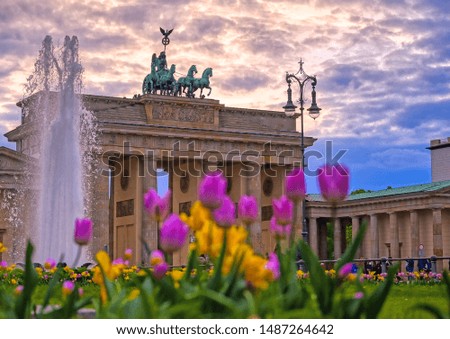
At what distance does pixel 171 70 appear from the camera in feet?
207

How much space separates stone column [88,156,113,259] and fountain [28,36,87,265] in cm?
1703

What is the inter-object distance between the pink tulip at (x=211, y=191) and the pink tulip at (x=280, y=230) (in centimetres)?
78

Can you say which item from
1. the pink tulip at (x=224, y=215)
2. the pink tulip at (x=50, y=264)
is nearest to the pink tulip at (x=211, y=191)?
the pink tulip at (x=224, y=215)

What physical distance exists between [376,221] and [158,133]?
842 inches

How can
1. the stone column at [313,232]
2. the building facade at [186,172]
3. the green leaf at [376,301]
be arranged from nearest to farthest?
the green leaf at [376,301], the building facade at [186,172], the stone column at [313,232]

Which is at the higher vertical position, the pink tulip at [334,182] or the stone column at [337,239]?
the stone column at [337,239]

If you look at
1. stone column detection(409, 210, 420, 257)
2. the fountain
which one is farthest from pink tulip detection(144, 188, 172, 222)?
stone column detection(409, 210, 420, 257)

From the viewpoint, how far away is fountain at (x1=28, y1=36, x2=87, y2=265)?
36.3 metres

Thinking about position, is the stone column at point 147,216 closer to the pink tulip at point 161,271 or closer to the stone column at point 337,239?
the stone column at point 337,239

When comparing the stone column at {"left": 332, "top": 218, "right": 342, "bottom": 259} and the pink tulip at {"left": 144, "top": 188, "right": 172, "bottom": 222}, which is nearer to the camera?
the pink tulip at {"left": 144, "top": 188, "right": 172, "bottom": 222}

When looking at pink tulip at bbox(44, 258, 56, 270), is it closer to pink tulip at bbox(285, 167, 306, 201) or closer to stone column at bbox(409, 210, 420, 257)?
pink tulip at bbox(285, 167, 306, 201)

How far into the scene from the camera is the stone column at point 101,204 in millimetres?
58719

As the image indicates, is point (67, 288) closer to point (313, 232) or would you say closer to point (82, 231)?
point (82, 231)
